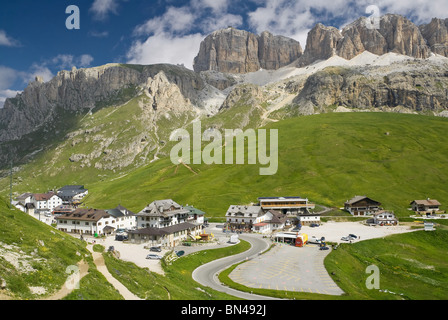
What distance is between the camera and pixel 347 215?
14738 cm

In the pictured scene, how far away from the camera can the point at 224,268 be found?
71188 millimetres

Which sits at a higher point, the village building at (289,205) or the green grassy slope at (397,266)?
the village building at (289,205)

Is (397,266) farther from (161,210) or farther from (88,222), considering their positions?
(88,222)

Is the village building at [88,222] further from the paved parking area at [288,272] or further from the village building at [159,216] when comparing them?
the paved parking area at [288,272]

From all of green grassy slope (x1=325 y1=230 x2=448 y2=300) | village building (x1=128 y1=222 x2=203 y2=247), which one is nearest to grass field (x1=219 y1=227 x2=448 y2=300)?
green grassy slope (x1=325 y1=230 x2=448 y2=300)

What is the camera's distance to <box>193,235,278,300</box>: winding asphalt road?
54.6 metres

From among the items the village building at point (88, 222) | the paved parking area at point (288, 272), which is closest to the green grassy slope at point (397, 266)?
the paved parking area at point (288, 272)

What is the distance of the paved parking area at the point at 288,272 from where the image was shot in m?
59.8

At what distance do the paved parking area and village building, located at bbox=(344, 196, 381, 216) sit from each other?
72.3 m

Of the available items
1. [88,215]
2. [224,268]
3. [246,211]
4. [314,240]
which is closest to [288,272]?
[224,268]

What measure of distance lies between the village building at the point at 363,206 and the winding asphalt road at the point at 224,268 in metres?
69.0

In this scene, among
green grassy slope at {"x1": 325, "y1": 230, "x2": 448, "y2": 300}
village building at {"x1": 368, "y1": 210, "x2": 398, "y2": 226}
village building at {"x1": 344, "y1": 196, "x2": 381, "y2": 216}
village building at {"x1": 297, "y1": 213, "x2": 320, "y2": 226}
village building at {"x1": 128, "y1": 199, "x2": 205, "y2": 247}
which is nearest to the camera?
green grassy slope at {"x1": 325, "y1": 230, "x2": 448, "y2": 300}

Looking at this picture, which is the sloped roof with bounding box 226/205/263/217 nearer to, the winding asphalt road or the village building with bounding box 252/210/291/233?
the village building with bounding box 252/210/291/233

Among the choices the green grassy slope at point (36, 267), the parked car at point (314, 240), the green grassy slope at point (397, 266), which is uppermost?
the green grassy slope at point (36, 267)
